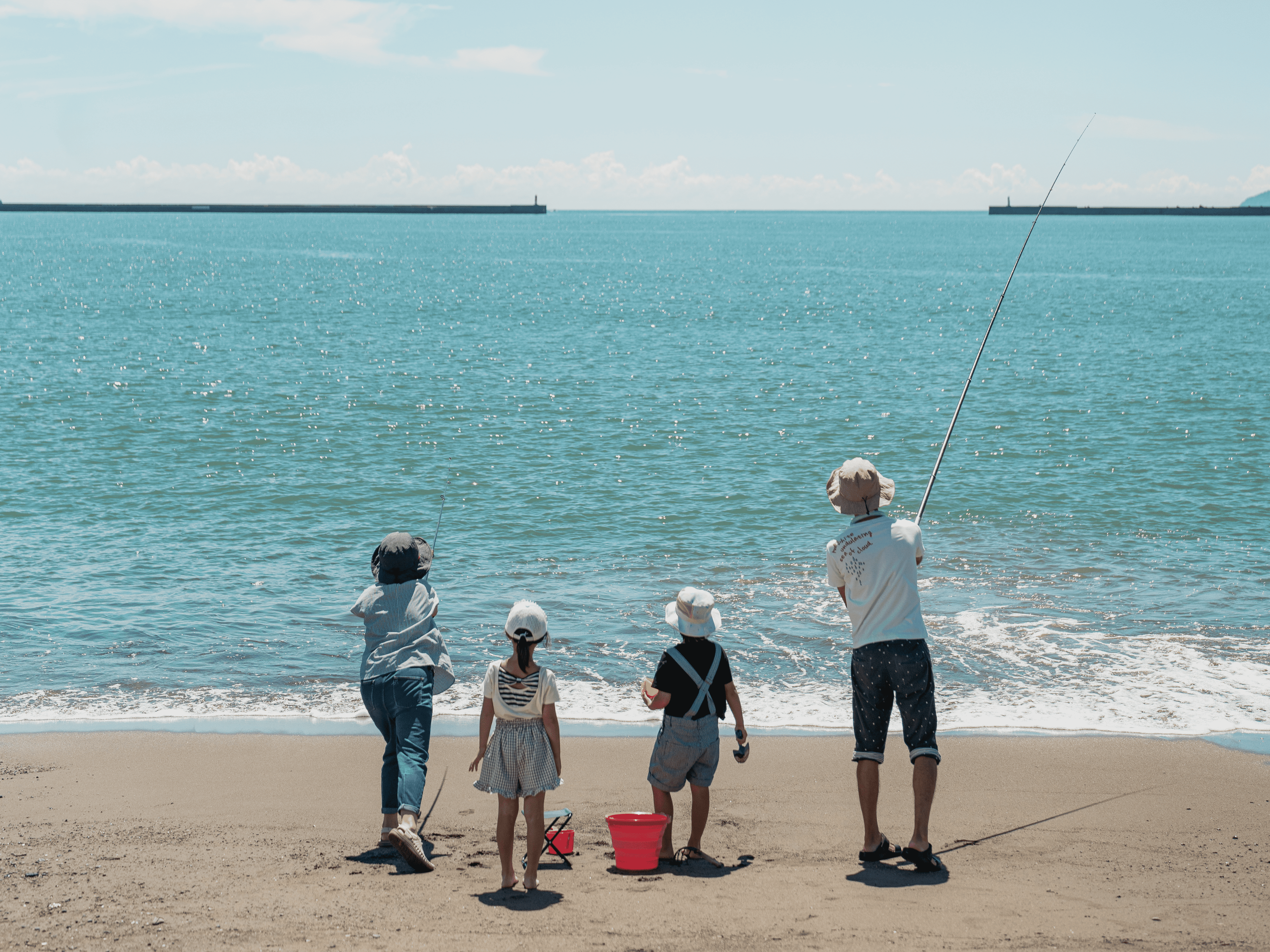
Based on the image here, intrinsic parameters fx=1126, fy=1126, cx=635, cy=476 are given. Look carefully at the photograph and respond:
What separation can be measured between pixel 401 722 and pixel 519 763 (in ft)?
2.36

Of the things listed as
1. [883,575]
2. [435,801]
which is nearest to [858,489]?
[883,575]

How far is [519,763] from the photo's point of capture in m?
4.61

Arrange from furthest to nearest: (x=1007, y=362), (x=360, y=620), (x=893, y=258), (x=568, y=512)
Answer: (x=893, y=258) → (x=1007, y=362) → (x=568, y=512) → (x=360, y=620)

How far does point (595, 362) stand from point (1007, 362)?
1141 centimetres

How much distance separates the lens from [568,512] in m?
14.4

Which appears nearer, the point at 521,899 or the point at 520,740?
the point at 521,899

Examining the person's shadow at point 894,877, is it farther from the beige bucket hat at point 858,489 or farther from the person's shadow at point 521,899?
the beige bucket hat at point 858,489

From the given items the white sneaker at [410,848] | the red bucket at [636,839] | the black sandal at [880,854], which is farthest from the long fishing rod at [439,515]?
the black sandal at [880,854]

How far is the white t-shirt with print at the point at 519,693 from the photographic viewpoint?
4.57 metres

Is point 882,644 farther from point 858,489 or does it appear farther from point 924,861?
point 924,861

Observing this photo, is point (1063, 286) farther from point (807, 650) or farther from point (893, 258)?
point (807, 650)

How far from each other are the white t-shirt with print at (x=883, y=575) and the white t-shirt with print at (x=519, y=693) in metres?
1.26

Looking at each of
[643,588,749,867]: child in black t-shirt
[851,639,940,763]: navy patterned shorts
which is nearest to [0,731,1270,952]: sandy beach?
[643,588,749,867]: child in black t-shirt

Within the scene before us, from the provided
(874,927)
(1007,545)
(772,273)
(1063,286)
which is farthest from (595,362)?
(772,273)
